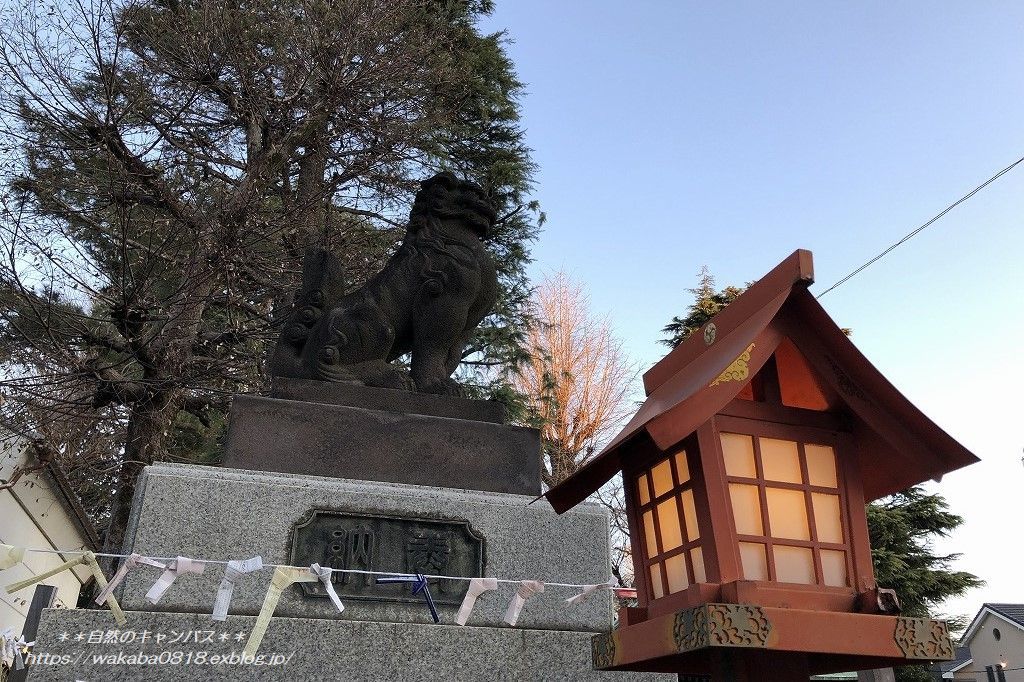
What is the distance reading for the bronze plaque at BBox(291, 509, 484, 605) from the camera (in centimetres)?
388

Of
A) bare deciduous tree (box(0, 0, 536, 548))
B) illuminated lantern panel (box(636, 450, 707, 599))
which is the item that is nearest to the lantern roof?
illuminated lantern panel (box(636, 450, 707, 599))

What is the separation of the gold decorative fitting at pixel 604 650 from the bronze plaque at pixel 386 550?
60.3 inches

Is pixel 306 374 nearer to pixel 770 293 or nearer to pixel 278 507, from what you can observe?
pixel 278 507

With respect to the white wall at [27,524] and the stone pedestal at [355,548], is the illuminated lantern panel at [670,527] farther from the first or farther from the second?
the white wall at [27,524]

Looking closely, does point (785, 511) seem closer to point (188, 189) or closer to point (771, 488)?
point (771, 488)

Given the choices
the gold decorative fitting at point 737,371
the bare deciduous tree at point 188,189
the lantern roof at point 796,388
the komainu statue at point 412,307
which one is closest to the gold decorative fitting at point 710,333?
the lantern roof at point 796,388

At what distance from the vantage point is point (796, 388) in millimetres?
2654

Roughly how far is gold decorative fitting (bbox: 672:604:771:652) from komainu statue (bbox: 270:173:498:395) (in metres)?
3.04

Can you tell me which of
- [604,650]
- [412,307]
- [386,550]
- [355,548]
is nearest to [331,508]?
[355,548]

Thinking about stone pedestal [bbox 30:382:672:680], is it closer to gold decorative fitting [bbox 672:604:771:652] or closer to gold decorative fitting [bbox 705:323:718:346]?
gold decorative fitting [bbox 705:323:718:346]

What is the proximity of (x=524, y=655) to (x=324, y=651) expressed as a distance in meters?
0.95

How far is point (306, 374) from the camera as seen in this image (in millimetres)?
4824

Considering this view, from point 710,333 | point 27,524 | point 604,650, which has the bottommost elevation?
point 604,650

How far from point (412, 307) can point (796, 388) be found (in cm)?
285
